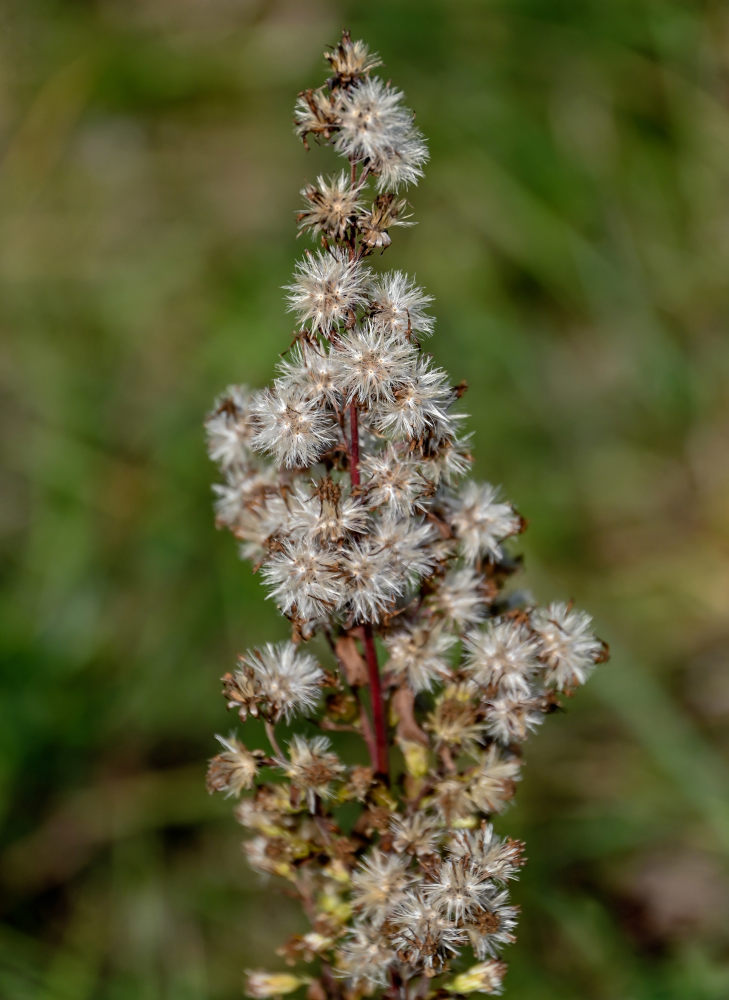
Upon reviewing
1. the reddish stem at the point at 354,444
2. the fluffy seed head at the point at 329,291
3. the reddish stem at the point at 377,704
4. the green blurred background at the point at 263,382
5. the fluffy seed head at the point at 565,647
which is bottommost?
the reddish stem at the point at 377,704

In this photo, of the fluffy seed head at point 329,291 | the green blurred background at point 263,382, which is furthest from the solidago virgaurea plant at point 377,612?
the green blurred background at point 263,382

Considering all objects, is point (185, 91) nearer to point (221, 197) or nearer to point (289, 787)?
point (221, 197)

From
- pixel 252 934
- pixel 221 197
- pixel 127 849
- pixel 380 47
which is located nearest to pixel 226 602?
pixel 127 849

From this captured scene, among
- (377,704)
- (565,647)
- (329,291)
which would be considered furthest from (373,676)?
(329,291)

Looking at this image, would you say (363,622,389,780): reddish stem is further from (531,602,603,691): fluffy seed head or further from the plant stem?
Result: (531,602,603,691): fluffy seed head

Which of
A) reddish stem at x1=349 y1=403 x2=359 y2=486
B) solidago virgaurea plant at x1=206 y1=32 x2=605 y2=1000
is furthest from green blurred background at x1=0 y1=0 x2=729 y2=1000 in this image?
reddish stem at x1=349 y1=403 x2=359 y2=486

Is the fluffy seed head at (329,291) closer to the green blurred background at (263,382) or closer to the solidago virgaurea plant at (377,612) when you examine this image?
the solidago virgaurea plant at (377,612)
